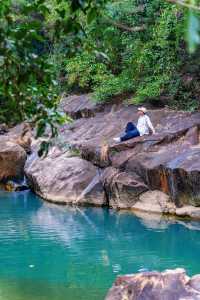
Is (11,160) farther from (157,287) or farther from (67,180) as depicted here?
(157,287)

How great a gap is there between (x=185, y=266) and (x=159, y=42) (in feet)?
32.5

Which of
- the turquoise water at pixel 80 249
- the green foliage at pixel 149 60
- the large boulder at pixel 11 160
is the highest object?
the green foliage at pixel 149 60

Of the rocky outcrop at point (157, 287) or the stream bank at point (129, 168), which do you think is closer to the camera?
the rocky outcrop at point (157, 287)

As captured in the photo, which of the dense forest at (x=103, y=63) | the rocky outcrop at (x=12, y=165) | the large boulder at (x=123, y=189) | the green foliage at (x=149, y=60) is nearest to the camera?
the dense forest at (x=103, y=63)

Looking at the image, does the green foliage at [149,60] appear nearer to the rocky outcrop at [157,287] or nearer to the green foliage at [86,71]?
the green foliage at [86,71]

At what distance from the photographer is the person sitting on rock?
49.9 feet

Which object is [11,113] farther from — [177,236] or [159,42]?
[159,42]

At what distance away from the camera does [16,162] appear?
62.7ft

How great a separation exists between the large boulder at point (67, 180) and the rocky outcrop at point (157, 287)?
8.91 metres

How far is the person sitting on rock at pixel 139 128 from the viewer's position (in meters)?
15.2

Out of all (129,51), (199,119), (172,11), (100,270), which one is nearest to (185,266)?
(100,270)

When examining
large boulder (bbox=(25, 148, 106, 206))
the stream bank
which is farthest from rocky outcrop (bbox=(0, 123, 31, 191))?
large boulder (bbox=(25, 148, 106, 206))

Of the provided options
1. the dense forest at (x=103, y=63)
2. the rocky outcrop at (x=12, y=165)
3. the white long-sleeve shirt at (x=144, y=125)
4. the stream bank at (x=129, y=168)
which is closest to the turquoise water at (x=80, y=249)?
the stream bank at (x=129, y=168)

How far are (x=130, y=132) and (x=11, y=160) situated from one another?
5.16 metres
